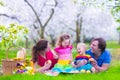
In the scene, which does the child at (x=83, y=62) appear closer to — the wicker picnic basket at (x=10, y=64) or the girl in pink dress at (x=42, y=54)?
the girl in pink dress at (x=42, y=54)

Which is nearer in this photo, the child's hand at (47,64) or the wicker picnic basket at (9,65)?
the child's hand at (47,64)

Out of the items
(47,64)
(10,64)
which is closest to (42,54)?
(47,64)

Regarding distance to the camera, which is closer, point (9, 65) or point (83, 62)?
point (83, 62)

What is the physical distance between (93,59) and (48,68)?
3.51ft

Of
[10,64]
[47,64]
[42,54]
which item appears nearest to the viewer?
[47,64]

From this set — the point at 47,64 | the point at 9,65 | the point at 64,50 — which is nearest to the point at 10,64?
the point at 9,65

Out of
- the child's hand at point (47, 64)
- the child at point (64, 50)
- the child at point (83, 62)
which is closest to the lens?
the child at point (83, 62)

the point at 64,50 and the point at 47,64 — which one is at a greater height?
the point at 64,50

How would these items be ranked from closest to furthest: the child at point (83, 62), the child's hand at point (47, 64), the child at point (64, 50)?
the child at point (83, 62), the child's hand at point (47, 64), the child at point (64, 50)

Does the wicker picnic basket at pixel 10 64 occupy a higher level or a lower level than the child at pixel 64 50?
lower

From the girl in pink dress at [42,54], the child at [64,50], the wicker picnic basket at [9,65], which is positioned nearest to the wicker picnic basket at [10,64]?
the wicker picnic basket at [9,65]

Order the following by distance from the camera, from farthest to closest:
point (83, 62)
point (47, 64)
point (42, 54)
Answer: point (42, 54) < point (47, 64) < point (83, 62)

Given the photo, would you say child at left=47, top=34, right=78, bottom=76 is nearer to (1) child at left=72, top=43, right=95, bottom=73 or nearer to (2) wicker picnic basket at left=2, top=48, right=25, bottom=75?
(1) child at left=72, top=43, right=95, bottom=73

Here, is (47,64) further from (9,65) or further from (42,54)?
(9,65)
